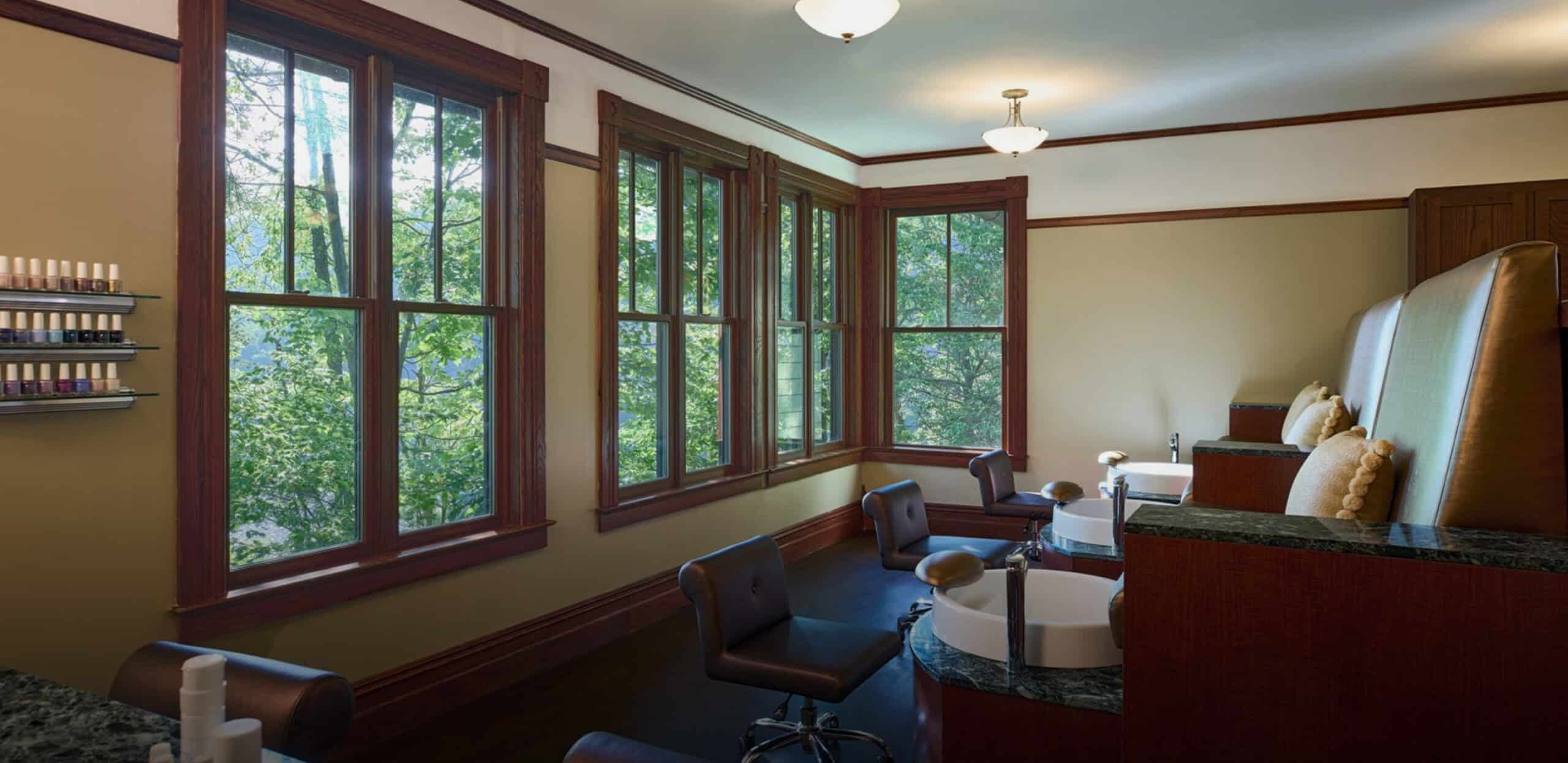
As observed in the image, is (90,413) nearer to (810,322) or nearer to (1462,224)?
(810,322)

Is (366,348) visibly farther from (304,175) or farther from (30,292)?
(30,292)

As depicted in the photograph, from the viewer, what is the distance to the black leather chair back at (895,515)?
→ 155 inches

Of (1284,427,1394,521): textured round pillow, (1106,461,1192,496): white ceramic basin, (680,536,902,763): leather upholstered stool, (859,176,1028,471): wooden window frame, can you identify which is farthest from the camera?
(859,176,1028,471): wooden window frame

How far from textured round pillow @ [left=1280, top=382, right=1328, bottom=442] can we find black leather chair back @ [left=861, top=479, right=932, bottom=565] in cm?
173

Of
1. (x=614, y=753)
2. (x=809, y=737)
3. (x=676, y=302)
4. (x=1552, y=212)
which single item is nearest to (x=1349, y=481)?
(x=809, y=737)

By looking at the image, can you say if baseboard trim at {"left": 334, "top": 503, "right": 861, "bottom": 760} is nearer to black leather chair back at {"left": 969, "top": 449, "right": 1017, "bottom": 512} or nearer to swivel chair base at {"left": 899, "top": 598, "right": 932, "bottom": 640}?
swivel chair base at {"left": 899, "top": 598, "right": 932, "bottom": 640}

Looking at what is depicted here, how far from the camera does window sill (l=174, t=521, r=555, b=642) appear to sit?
267 centimetres

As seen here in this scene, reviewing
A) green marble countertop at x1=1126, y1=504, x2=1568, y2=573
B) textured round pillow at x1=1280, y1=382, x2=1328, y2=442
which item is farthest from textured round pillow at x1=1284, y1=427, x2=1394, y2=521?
textured round pillow at x1=1280, y1=382, x2=1328, y2=442

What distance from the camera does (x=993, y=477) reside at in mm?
5246

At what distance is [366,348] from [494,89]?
1.20m

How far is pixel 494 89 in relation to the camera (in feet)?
12.1

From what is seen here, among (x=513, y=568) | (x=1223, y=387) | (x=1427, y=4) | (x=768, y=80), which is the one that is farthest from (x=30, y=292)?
(x=1223, y=387)

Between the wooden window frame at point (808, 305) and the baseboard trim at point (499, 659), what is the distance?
140cm

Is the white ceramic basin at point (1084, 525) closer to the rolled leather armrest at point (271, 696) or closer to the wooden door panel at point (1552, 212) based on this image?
the rolled leather armrest at point (271, 696)
